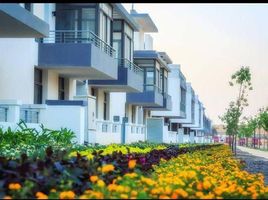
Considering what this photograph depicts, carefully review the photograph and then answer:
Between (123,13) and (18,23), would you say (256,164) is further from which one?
(18,23)

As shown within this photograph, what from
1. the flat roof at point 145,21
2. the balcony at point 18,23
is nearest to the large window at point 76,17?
the balcony at point 18,23

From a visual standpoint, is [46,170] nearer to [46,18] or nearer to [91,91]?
[46,18]

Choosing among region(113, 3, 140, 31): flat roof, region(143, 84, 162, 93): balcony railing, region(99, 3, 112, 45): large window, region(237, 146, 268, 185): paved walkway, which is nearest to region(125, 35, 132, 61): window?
region(113, 3, 140, 31): flat roof

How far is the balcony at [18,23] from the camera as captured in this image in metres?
14.6

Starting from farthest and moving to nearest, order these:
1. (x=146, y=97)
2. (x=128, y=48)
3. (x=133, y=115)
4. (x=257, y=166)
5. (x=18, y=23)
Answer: (x=133, y=115)
(x=146, y=97)
(x=128, y=48)
(x=257, y=166)
(x=18, y=23)

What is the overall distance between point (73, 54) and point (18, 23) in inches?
338

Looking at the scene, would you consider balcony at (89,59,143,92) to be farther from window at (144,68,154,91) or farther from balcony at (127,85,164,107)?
window at (144,68,154,91)

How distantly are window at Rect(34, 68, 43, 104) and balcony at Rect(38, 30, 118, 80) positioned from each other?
533 mm

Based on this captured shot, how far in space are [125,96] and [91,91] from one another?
28.6 ft

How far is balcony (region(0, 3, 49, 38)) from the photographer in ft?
47.8

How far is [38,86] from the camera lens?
995 inches

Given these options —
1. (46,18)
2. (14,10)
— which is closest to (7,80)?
(46,18)

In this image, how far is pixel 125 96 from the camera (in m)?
42.3

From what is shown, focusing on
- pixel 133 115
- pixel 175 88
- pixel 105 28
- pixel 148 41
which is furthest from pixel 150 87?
pixel 105 28
